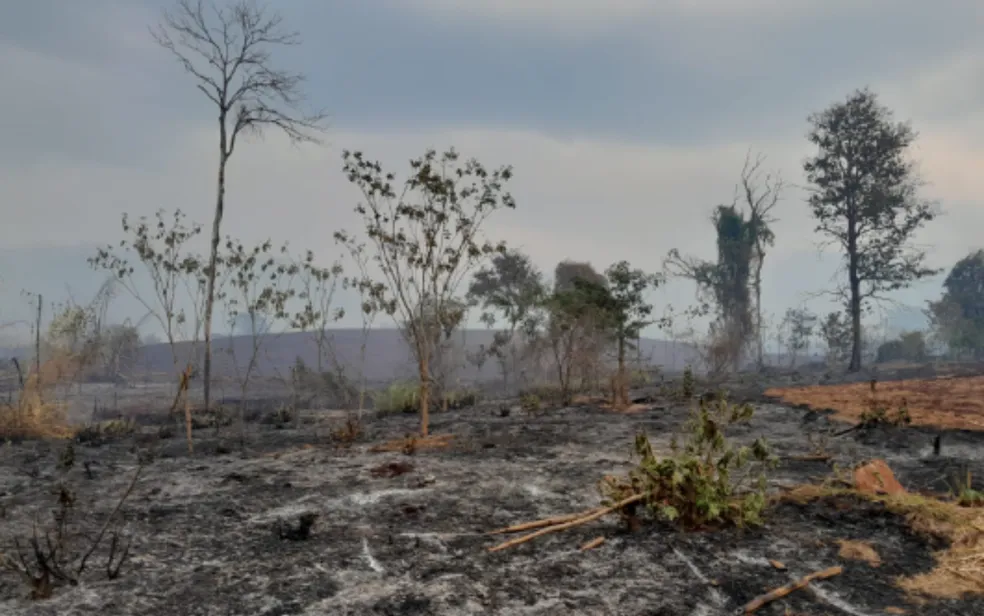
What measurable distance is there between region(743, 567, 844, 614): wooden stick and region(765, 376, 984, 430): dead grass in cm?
685

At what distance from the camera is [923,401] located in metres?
12.4

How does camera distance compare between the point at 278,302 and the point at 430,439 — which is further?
the point at 278,302

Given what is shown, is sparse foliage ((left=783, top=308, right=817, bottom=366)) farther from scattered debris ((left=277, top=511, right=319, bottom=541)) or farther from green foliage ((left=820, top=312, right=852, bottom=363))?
scattered debris ((left=277, top=511, right=319, bottom=541))

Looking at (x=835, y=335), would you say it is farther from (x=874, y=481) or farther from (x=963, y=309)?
(x=874, y=481)

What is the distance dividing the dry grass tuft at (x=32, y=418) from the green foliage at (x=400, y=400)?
6.41 metres

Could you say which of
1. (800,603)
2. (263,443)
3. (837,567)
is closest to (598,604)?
(800,603)

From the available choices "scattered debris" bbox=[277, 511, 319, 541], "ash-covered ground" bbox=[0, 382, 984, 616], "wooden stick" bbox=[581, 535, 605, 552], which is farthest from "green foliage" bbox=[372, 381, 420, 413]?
"wooden stick" bbox=[581, 535, 605, 552]

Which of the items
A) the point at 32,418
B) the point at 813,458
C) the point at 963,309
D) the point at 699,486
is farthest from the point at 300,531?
the point at 963,309

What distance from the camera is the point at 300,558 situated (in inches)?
175

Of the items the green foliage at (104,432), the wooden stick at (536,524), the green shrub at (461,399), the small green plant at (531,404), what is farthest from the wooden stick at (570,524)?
the green shrub at (461,399)

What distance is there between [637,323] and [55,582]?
1530cm

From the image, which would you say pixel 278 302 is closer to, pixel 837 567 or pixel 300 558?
pixel 300 558

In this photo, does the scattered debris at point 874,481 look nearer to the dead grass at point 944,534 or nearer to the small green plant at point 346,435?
the dead grass at point 944,534

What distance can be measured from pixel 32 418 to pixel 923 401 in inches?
618
